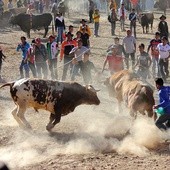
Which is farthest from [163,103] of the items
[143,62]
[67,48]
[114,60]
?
[67,48]

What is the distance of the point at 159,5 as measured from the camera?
38531mm

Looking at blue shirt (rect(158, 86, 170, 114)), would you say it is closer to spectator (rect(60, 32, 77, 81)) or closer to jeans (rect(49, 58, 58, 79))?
spectator (rect(60, 32, 77, 81))

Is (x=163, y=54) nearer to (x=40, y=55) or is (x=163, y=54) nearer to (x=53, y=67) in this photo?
(x=53, y=67)

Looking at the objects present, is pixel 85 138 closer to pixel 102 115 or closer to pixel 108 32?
pixel 102 115

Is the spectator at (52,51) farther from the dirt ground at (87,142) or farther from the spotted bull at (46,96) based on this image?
the spotted bull at (46,96)

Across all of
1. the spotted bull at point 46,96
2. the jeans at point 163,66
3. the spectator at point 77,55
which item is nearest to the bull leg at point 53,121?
the spotted bull at point 46,96

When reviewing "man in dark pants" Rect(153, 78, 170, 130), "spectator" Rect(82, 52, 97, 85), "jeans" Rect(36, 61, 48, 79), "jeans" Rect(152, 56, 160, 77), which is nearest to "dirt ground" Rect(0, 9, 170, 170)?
"man in dark pants" Rect(153, 78, 170, 130)

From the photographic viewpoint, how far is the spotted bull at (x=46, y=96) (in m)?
10.9

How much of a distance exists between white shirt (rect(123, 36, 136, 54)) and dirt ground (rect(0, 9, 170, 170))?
13.3ft

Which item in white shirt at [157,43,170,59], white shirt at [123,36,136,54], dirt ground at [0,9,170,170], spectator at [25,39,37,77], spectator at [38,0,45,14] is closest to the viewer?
dirt ground at [0,9,170,170]

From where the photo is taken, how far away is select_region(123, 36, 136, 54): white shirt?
17.1 m

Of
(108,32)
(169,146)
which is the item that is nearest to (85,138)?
(169,146)

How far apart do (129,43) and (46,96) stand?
22.5 ft

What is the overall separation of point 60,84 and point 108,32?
60.4 ft
